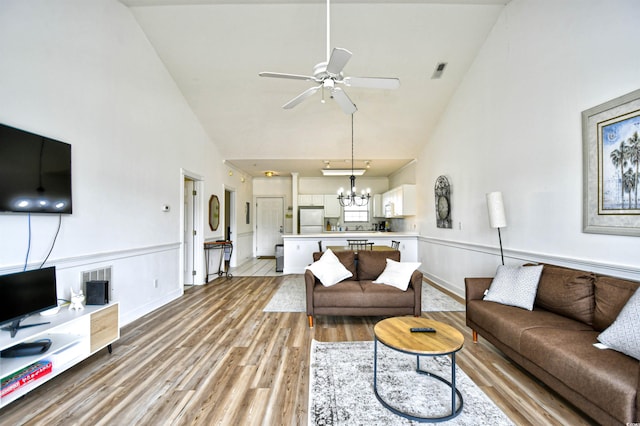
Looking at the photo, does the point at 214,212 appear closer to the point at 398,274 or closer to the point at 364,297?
the point at 364,297

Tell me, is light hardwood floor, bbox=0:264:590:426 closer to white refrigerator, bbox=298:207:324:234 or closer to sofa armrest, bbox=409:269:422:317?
sofa armrest, bbox=409:269:422:317

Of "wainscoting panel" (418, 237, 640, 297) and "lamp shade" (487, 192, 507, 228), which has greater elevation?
"lamp shade" (487, 192, 507, 228)

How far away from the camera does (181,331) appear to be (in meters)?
3.08

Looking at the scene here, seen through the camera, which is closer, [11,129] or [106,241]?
[11,129]

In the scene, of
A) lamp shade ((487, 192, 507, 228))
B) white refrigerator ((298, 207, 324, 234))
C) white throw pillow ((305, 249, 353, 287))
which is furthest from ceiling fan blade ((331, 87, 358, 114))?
white refrigerator ((298, 207, 324, 234))

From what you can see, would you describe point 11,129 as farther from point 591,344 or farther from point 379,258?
point 591,344

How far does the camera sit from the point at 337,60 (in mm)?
2213

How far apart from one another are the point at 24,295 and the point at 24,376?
572 mm

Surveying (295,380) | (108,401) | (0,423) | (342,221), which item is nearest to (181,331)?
(108,401)

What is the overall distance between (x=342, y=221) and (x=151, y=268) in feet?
18.9

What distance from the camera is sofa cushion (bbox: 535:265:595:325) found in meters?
2.13

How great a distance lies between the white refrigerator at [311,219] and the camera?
26.2 ft

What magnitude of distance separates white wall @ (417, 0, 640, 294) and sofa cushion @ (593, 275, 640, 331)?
191 millimetres

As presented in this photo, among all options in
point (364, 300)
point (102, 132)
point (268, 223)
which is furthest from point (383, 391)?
point (268, 223)
